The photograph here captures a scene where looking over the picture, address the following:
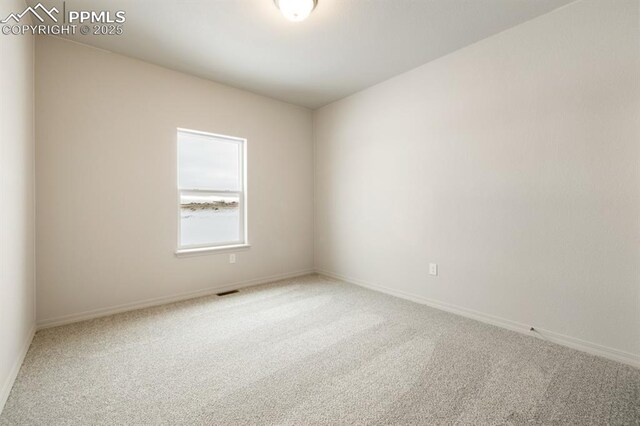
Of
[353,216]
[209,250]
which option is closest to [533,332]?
[353,216]

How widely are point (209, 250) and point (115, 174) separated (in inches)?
50.6

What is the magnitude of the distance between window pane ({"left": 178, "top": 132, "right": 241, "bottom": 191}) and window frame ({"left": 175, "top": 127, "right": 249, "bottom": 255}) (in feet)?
0.10

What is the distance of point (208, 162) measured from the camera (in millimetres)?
3600

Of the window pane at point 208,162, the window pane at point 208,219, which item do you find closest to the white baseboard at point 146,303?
the window pane at point 208,219

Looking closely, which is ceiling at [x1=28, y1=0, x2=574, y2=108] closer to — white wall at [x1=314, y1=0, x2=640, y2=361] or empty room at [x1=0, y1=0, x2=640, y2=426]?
empty room at [x1=0, y1=0, x2=640, y2=426]

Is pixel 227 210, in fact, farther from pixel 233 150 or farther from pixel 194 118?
pixel 194 118

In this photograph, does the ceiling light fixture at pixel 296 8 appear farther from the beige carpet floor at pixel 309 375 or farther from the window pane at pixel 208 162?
the beige carpet floor at pixel 309 375

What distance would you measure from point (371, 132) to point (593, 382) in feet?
9.98

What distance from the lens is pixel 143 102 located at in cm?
300

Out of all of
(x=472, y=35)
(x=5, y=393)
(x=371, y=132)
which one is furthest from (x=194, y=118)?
(x=472, y=35)

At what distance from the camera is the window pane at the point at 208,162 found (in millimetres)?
3379

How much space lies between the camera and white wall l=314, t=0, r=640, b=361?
1992mm

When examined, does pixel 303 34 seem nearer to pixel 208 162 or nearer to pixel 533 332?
pixel 208 162

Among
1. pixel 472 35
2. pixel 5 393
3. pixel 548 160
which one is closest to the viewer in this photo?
pixel 5 393
